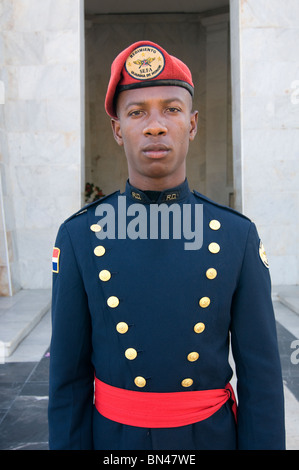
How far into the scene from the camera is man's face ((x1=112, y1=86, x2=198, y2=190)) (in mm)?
1107

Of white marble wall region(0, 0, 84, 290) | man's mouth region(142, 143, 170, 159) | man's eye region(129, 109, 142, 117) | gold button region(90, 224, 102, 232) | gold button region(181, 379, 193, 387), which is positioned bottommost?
gold button region(181, 379, 193, 387)

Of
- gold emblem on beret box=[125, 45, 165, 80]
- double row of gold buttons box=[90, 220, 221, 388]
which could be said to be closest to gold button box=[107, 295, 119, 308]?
double row of gold buttons box=[90, 220, 221, 388]

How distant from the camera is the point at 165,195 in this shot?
1.21m

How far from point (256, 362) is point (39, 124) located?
5909 millimetres

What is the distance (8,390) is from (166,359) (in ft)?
9.05

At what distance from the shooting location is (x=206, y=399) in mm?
1175

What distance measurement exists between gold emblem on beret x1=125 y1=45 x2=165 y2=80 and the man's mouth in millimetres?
209

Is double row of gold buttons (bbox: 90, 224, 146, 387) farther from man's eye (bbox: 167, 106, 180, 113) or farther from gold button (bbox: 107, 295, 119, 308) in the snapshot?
man's eye (bbox: 167, 106, 180, 113)

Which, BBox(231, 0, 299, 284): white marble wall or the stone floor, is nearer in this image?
the stone floor

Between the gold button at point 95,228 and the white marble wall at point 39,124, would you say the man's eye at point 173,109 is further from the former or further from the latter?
the white marble wall at point 39,124

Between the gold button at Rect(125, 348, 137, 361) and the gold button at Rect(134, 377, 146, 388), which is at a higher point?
the gold button at Rect(125, 348, 137, 361)

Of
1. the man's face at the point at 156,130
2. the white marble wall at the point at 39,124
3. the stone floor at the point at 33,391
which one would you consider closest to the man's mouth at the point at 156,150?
the man's face at the point at 156,130

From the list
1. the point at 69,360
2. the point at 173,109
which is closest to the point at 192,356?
the point at 69,360
